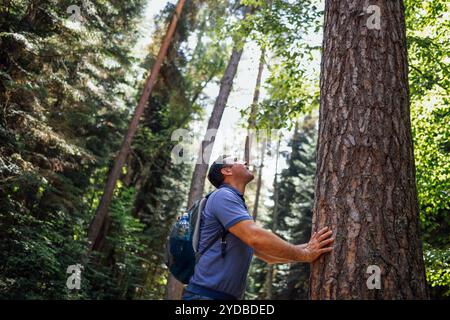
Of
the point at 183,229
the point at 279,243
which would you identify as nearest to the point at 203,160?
the point at 183,229

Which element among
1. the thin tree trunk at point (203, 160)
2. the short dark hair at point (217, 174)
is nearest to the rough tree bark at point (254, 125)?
the thin tree trunk at point (203, 160)

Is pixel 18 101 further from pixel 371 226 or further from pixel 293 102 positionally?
pixel 371 226

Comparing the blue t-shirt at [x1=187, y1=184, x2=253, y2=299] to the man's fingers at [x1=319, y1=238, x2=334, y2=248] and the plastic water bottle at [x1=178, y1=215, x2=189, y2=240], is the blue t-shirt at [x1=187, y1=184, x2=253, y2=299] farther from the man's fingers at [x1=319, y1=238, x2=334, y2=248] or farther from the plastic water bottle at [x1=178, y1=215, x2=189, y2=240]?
the man's fingers at [x1=319, y1=238, x2=334, y2=248]

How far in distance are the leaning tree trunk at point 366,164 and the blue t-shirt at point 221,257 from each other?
57cm

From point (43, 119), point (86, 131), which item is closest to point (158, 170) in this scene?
point (86, 131)

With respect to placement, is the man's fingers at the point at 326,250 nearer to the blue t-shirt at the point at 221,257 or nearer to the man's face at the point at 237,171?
the blue t-shirt at the point at 221,257

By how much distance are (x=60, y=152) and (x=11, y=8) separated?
4.86m

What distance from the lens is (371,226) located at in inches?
91.0

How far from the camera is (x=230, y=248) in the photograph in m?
2.84

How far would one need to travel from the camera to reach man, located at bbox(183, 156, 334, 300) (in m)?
2.60

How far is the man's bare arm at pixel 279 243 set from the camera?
246 cm

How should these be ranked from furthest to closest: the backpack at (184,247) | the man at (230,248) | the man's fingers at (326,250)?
the backpack at (184,247)
the man at (230,248)
the man's fingers at (326,250)

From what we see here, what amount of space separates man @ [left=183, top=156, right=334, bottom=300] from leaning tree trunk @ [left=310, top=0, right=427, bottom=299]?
0.65 ft
